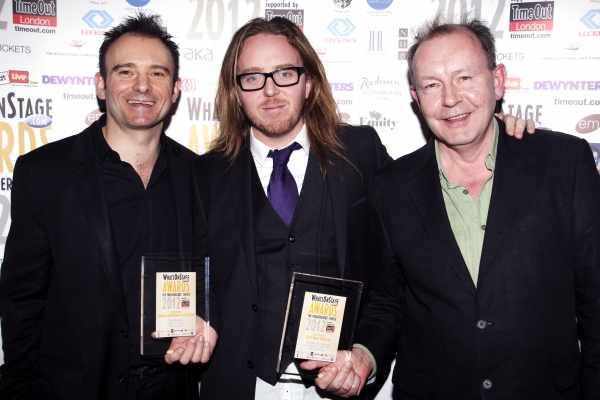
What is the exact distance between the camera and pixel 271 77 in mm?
2783

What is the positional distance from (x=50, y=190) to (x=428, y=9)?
9.66 feet

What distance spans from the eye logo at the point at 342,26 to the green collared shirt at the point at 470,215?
1698 millimetres

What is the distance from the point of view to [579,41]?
360 cm

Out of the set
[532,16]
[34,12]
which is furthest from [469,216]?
[34,12]

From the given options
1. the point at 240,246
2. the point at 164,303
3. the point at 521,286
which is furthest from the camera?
the point at 240,246

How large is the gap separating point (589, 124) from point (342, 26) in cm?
203

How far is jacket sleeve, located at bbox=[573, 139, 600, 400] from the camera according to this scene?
7.30 feet

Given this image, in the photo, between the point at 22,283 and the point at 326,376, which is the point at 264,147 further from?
the point at 22,283

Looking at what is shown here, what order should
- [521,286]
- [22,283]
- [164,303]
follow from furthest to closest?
[22,283]
[164,303]
[521,286]

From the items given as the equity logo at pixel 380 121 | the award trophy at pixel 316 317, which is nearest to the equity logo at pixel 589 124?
the equity logo at pixel 380 121

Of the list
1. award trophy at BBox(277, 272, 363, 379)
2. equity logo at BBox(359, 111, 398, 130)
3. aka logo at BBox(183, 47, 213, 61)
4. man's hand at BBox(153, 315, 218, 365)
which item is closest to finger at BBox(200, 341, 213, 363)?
man's hand at BBox(153, 315, 218, 365)

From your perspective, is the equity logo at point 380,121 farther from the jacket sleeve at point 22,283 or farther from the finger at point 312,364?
the jacket sleeve at point 22,283

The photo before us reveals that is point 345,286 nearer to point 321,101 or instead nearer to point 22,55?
point 321,101

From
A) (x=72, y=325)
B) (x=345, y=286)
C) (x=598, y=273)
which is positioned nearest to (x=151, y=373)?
(x=72, y=325)
